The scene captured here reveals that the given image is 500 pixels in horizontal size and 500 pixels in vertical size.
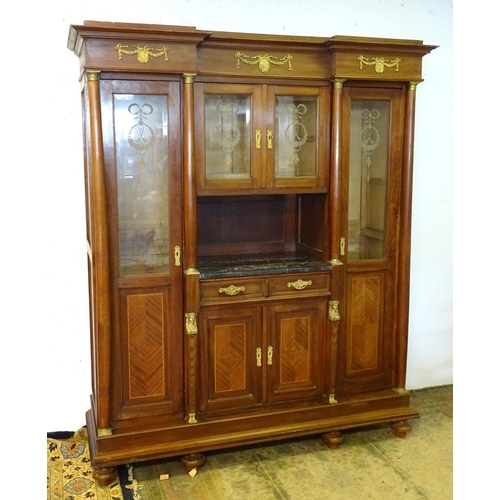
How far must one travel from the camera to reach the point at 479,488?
1.93 ft

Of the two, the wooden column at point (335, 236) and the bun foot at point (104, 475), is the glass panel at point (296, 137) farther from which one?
the bun foot at point (104, 475)

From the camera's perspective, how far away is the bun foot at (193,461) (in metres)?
2.86

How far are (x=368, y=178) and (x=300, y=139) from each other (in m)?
0.45

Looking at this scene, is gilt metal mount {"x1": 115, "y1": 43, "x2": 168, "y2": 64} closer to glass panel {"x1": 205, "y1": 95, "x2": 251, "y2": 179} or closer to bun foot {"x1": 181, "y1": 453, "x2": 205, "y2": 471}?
glass panel {"x1": 205, "y1": 95, "x2": 251, "y2": 179}

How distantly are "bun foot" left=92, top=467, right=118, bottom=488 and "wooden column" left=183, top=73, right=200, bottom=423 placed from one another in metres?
0.44

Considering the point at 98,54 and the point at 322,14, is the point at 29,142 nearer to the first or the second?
the point at 98,54

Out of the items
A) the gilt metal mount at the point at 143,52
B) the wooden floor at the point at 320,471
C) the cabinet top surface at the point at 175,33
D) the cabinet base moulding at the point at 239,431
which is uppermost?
the cabinet top surface at the point at 175,33

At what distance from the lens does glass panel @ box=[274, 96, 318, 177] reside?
2.99 meters

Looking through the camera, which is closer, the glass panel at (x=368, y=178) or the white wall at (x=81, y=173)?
the white wall at (x=81, y=173)

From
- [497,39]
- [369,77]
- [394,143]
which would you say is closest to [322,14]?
[369,77]

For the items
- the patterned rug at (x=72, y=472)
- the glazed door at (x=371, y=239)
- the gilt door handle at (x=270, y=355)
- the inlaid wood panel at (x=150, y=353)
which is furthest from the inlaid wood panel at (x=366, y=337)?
the patterned rug at (x=72, y=472)

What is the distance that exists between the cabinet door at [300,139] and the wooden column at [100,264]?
2.76 feet

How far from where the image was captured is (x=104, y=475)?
8.96 feet

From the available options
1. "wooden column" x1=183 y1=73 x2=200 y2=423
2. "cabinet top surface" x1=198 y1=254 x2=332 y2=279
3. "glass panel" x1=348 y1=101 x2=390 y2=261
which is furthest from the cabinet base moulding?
"glass panel" x1=348 y1=101 x2=390 y2=261
